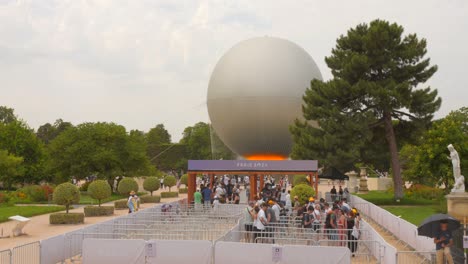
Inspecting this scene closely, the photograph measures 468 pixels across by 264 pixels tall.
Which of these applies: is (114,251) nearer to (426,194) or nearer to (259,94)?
(259,94)

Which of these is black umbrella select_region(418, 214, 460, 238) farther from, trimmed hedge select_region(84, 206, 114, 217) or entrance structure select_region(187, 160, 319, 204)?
trimmed hedge select_region(84, 206, 114, 217)

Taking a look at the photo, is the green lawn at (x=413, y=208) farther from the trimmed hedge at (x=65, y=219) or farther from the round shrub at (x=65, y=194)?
the round shrub at (x=65, y=194)

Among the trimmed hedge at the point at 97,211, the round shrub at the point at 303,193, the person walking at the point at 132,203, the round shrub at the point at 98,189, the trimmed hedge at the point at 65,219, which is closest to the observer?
the person walking at the point at 132,203

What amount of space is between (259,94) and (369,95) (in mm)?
9798

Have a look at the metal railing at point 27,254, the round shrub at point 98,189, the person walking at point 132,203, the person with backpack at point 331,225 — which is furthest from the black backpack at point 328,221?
the round shrub at point 98,189

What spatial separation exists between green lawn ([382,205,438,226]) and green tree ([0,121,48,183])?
121ft

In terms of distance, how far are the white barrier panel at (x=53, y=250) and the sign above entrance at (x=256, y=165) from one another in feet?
62.5

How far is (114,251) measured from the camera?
45.6 ft

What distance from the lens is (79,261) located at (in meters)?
15.7

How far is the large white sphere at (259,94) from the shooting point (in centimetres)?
4503

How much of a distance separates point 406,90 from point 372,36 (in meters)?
4.37

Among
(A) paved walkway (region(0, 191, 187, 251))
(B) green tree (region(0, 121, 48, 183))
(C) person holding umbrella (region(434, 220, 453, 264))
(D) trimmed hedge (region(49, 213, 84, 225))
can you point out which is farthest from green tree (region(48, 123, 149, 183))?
(C) person holding umbrella (region(434, 220, 453, 264))

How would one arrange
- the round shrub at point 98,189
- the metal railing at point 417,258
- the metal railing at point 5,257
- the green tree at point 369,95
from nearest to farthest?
the metal railing at point 5,257
the metal railing at point 417,258
the round shrub at point 98,189
the green tree at point 369,95

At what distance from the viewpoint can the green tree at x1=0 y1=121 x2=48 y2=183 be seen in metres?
56.4
